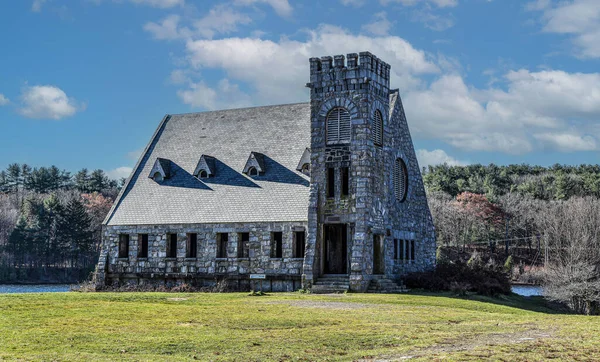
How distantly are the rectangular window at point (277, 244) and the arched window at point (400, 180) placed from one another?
6833mm

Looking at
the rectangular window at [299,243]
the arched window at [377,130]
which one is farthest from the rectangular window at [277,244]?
the arched window at [377,130]

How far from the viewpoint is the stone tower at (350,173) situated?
36.8 metres

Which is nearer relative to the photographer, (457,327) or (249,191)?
(457,327)

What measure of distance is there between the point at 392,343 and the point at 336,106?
22.4 m

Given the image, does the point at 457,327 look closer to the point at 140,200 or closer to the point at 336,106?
the point at 336,106

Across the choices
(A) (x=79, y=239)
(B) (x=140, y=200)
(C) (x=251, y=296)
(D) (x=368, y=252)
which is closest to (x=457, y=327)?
(C) (x=251, y=296)

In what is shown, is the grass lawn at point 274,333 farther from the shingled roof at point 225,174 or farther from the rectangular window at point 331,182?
the shingled roof at point 225,174

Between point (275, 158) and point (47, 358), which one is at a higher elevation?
point (275, 158)

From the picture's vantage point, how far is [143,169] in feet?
153

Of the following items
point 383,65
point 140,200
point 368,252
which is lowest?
point 368,252

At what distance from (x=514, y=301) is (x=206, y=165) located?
18.6 meters

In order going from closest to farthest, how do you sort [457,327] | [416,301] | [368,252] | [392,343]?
[392,343] → [457,327] → [416,301] → [368,252]

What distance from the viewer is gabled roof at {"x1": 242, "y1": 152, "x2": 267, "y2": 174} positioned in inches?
1649

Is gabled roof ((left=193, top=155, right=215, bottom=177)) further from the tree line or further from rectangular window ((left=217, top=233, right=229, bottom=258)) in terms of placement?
the tree line
